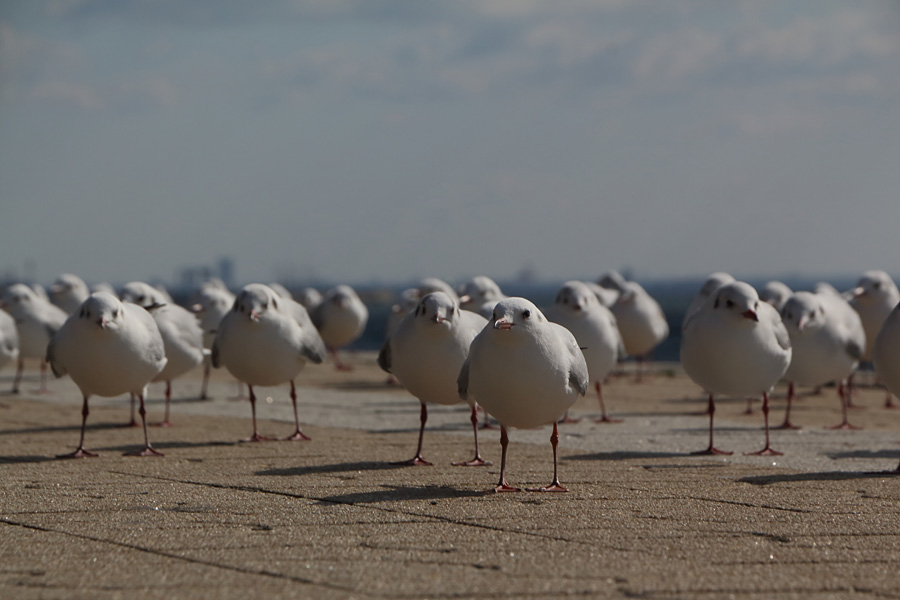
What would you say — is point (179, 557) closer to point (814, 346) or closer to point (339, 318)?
point (814, 346)

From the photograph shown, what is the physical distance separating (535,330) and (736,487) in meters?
2.07

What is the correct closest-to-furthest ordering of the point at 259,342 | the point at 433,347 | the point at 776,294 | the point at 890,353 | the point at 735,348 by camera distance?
1. the point at 433,347
2. the point at 890,353
3. the point at 735,348
4. the point at 259,342
5. the point at 776,294

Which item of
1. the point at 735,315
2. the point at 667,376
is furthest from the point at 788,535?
the point at 667,376

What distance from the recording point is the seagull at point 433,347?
986cm

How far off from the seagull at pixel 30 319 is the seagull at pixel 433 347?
9487 mm

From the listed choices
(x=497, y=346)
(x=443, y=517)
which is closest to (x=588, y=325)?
(x=497, y=346)

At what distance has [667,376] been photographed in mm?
23094

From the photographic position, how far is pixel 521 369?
27.3 ft

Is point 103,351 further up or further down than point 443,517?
further up

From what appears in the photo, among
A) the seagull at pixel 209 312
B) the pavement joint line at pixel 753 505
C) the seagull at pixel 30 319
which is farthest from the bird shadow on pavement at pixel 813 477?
the seagull at pixel 30 319

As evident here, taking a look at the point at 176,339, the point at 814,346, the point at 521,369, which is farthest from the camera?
the point at 814,346

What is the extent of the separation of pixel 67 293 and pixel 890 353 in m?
16.2

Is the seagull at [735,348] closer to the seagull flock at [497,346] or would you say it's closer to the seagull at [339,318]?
the seagull flock at [497,346]

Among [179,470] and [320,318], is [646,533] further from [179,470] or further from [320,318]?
[320,318]
